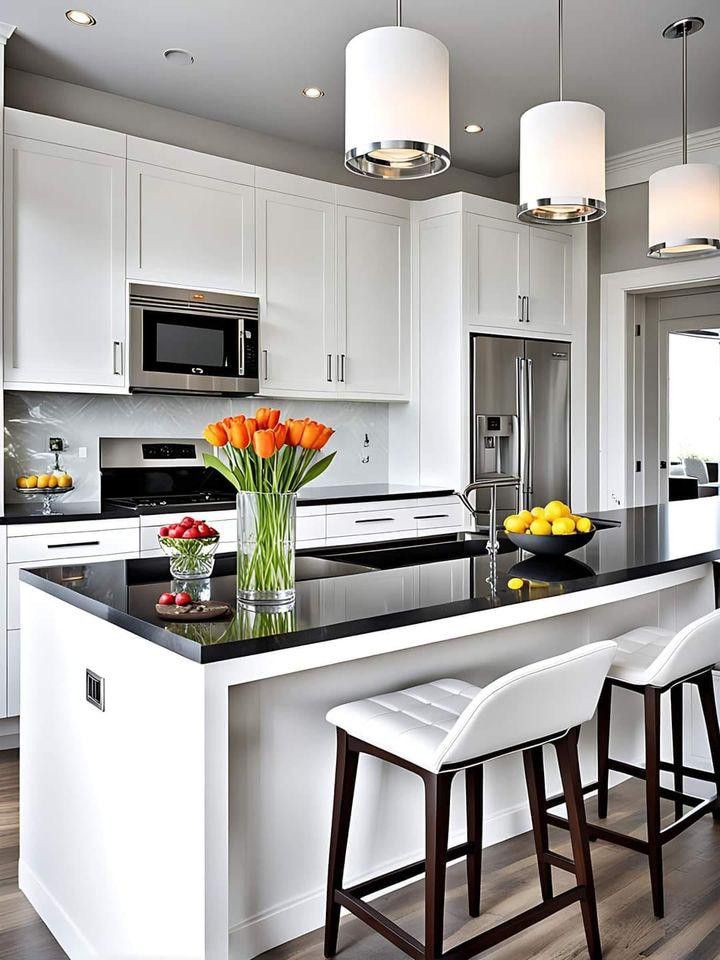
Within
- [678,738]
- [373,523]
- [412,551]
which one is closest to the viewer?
[678,738]

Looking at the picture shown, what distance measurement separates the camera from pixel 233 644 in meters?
1.56

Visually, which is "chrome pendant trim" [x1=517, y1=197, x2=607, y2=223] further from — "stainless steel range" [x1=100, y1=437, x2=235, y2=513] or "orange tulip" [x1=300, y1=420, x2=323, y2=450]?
"stainless steel range" [x1=100, y1=437, x2=235, y2=513]

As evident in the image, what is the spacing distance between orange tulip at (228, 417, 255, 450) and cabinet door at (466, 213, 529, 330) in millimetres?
3313

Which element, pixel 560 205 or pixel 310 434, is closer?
pixel 310 434

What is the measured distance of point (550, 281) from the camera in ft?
17.6

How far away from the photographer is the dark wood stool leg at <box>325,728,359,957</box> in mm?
1899

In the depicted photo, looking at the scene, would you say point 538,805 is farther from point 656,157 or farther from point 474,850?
point 656,157

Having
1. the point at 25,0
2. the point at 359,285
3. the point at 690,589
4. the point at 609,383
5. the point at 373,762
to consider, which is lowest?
the point at 373,762

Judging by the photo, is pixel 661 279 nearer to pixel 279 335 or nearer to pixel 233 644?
pixel 279 335

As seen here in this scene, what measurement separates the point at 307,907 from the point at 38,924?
0.72m

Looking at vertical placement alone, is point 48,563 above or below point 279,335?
below

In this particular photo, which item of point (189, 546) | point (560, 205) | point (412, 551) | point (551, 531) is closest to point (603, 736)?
point (551, 531)

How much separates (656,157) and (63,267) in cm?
362

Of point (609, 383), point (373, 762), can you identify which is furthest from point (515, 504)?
point (373, 762)
